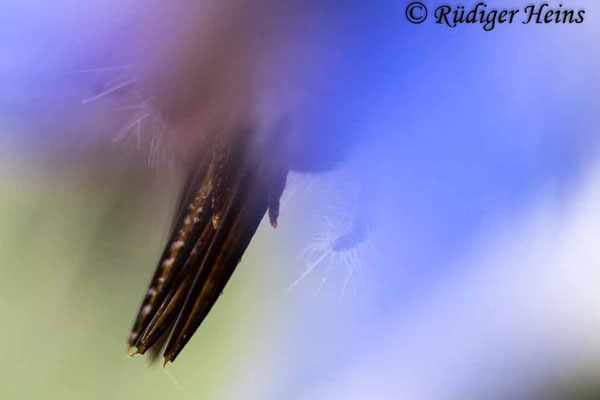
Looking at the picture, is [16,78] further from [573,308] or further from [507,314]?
[573,308]

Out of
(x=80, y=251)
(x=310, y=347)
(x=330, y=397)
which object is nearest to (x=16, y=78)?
(x=80, y=251)

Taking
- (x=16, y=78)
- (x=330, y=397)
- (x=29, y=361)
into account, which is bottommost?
(x=330, y=397)

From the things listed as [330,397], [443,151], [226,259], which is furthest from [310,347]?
[443,151]

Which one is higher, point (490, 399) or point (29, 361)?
point (29, 361)

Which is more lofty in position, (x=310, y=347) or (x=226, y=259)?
(x=226, y=259)

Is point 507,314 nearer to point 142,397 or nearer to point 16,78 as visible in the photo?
point 142,397
